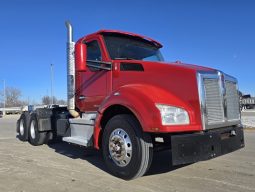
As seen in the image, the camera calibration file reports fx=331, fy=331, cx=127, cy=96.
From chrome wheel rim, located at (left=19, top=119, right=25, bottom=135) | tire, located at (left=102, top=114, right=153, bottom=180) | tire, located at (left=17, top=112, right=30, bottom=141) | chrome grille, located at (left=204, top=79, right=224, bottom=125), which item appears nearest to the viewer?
tire, located at (left=102, top=114, right=153, bottom=180)

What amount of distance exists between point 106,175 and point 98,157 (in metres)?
1.79

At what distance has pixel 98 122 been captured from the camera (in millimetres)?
6223

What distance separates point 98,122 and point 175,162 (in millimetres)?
1943

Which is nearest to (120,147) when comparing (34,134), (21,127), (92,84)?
(92,84)

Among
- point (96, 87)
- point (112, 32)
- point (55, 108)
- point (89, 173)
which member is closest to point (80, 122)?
point (96, 87)

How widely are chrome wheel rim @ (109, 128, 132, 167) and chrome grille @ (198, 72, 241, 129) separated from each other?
129 centimetres

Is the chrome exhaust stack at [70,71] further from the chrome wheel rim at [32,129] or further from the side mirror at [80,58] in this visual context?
the chrome wheel rim at [32,129]

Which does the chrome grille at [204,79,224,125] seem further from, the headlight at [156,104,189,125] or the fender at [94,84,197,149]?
the headlight at [156,104,189,125]

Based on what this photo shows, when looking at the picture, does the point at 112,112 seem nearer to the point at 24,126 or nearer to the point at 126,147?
the point at 126,147

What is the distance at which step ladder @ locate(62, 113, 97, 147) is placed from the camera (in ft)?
21.6

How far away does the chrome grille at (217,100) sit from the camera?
5.30 metres

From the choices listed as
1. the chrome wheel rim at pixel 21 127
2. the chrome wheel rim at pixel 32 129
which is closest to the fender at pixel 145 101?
the chrome wheel rim at pixel 32 129

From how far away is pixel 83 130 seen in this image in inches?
275

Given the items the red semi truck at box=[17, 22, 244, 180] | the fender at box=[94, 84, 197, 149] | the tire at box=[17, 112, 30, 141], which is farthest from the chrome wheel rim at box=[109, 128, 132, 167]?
the tire at box=[17, 112, 30, 141]
